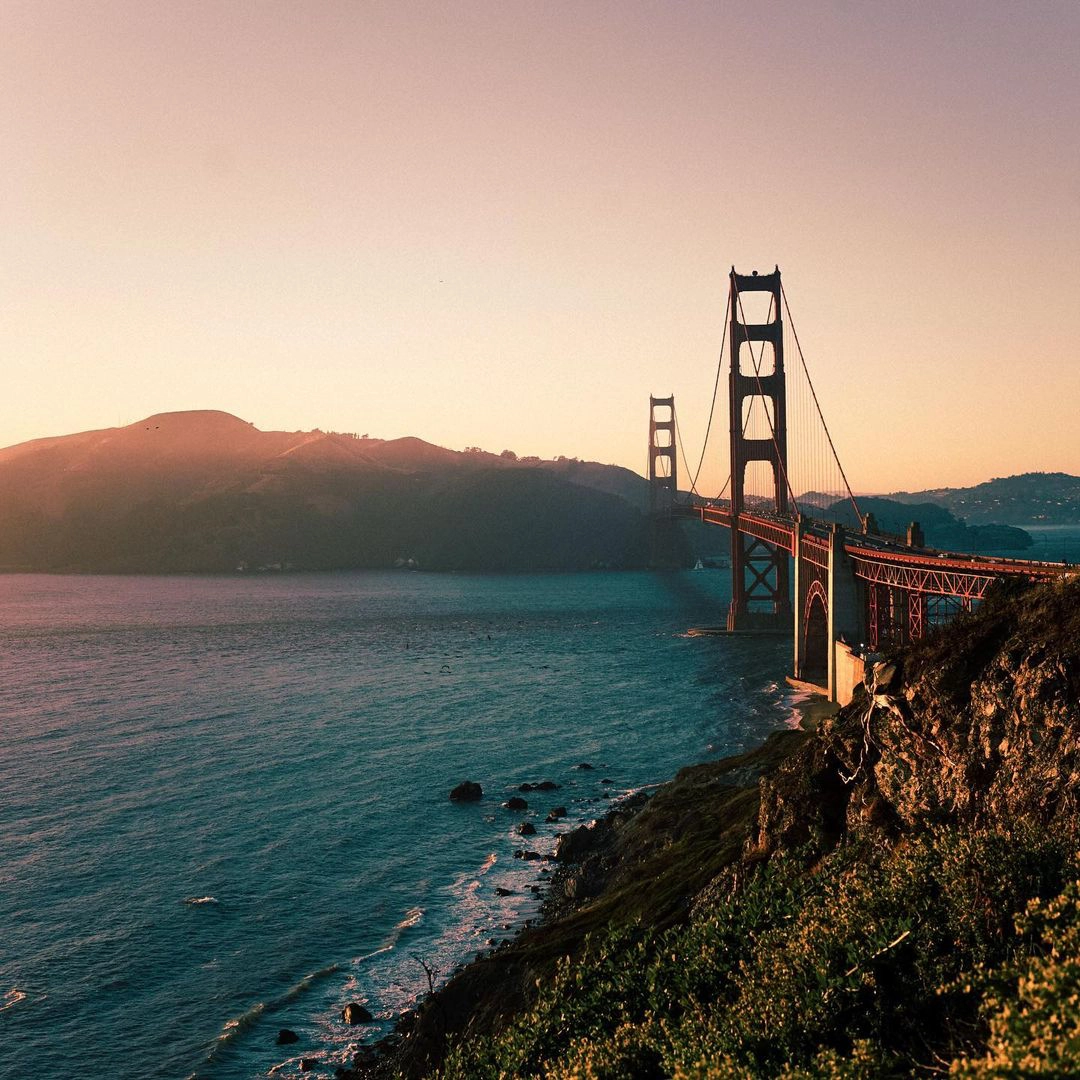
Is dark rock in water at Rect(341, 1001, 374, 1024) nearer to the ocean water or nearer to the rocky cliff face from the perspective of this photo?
the ocean water

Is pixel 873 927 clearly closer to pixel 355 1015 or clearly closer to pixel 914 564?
pixel 355 1015

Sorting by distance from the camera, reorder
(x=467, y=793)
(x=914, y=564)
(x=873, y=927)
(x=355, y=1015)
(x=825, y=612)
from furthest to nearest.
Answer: (x=825, y=612)
(x=467, y=793)
(x=914, y=564)
(x=355, y=1015)
(x=873, y=927)

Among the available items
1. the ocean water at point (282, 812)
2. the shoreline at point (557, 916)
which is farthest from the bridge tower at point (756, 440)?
the shoreline at point (557, 916)

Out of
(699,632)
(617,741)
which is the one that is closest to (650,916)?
(617,741)

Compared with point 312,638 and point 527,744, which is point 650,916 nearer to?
point 527,744

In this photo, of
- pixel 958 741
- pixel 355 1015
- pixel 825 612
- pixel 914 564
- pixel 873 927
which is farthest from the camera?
pixel 825 612

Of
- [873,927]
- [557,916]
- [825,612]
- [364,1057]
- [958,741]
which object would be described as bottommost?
[364,1057]

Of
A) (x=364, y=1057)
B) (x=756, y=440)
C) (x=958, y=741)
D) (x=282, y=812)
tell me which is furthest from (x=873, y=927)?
(x=756, y=440)
